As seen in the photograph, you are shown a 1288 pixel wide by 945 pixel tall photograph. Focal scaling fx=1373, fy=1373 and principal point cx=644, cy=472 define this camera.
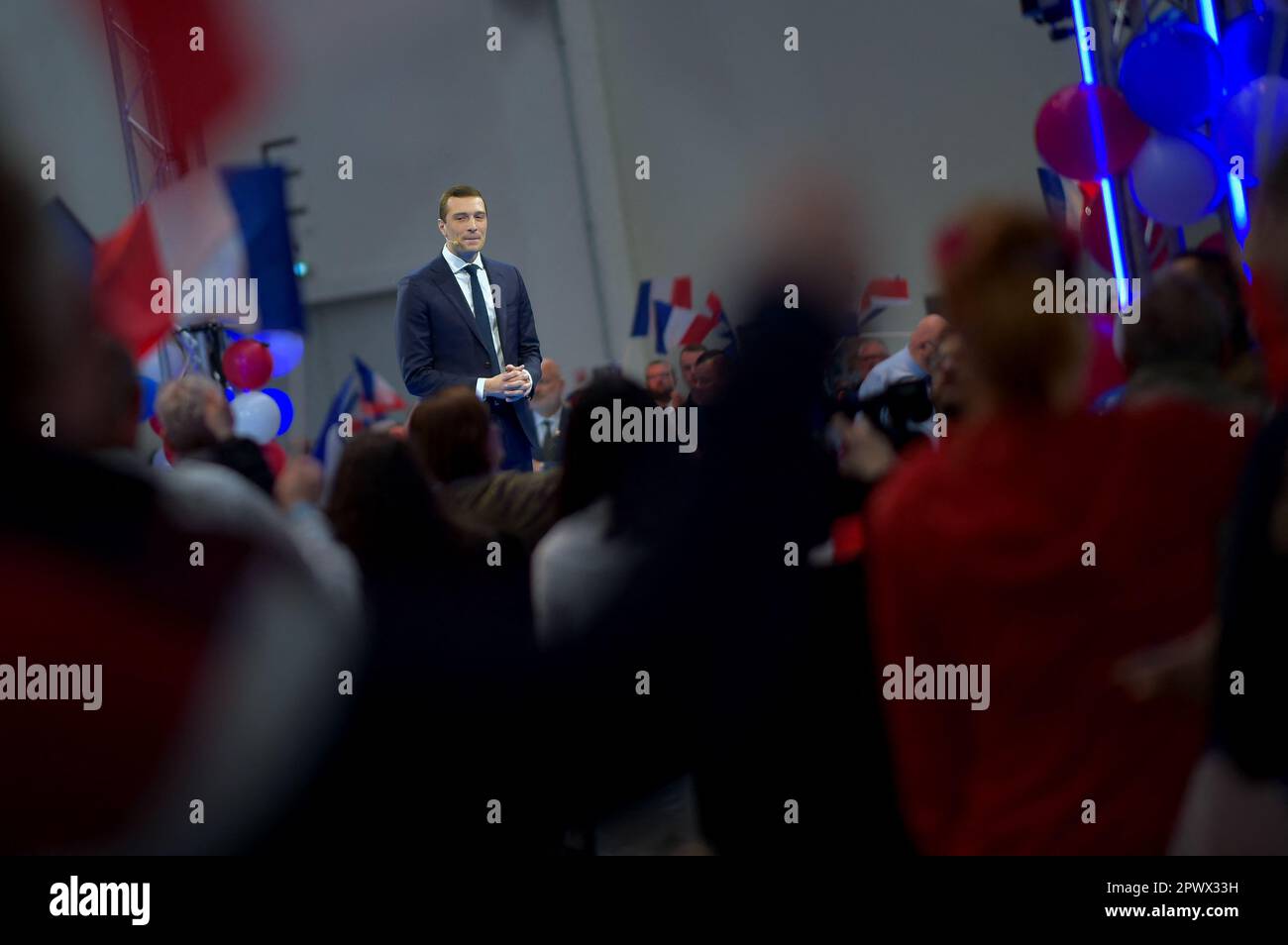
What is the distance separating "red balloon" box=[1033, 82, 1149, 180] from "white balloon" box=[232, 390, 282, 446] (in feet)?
9.41

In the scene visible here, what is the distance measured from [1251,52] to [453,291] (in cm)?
218

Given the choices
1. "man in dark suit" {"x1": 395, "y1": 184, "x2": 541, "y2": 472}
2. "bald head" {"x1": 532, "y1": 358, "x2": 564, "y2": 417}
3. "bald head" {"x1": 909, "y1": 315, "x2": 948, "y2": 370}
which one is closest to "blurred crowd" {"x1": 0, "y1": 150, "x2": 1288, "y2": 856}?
"bald head" {"x1": 909, "y1": 315, "x2": 948, "y2": 370}

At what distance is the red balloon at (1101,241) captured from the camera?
13.1 ft

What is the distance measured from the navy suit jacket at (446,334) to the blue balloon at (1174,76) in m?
1.73

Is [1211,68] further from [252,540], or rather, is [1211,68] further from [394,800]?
[252,540]

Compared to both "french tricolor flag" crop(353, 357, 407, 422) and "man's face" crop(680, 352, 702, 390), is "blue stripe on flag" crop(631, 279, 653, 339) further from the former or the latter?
"man's face" crop(680, 352, 702, 390)

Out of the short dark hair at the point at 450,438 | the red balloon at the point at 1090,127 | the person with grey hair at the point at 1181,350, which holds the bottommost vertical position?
the person with grey hair at the point at 1181,350

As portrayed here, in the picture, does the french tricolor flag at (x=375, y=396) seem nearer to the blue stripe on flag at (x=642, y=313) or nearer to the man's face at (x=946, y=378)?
the blue stripe on flag at (x=642, y=313)

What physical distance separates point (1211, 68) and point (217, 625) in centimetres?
329

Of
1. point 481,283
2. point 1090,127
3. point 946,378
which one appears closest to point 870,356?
point 1090,127

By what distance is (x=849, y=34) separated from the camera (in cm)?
592

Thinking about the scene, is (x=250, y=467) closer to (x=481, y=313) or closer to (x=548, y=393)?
(x=481, y=313)

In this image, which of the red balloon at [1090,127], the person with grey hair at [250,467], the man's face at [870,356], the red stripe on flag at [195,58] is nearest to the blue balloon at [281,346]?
the red stripe on flag at [195,58]
